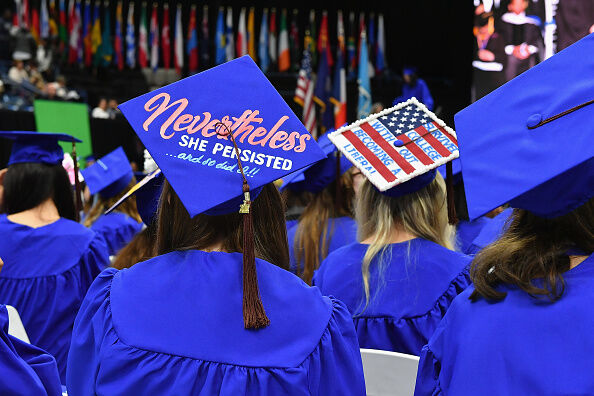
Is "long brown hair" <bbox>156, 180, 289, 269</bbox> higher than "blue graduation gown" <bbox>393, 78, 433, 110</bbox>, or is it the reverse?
"long brown hair" <bbox>156, 180, 289, 269</bbox>

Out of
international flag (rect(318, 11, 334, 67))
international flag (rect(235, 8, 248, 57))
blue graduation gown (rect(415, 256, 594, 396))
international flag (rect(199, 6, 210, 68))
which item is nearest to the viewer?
blue graduation gown (rect(415, 256, 594, 396))

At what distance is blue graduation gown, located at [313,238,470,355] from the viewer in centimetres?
253

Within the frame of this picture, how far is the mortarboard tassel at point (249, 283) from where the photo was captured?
5.08 ft

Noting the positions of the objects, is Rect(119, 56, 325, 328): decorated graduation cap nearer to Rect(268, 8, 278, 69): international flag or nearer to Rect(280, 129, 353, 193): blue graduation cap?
Rect(280, 129, 353, 193): blue graduation cap

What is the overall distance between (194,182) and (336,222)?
2285 mm

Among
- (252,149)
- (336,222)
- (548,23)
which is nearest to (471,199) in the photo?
(252,149)

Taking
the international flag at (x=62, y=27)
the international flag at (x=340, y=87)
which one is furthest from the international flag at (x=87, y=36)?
the international flag at (x=340, y=87)

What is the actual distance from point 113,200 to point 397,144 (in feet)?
9.84

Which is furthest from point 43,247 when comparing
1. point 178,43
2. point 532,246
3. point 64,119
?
point 178,43


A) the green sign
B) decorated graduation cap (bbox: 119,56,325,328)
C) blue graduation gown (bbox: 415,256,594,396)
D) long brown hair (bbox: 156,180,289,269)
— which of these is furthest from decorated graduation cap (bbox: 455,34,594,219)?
the green sign

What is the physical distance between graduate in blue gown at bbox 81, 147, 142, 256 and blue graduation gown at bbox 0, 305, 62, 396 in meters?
3.01

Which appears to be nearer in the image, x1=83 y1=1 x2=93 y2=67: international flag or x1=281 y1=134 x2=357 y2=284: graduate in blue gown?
x1=281 y1=134 x2=357 y2=284: graduate in blue gown

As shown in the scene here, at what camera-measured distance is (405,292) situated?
102 inches

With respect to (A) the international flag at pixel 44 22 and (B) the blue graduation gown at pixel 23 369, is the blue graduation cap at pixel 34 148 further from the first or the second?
(A) the international flag at pixel 44 22
